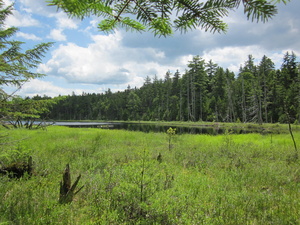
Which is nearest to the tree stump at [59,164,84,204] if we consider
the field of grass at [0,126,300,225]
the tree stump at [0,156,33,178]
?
the field of grass at [0,126,300,225]

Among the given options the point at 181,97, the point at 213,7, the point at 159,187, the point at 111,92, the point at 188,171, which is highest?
the point at 111,92

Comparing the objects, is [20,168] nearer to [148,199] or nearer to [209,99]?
[148,199]

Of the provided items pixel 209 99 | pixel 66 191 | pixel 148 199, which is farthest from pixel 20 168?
pixel 209 99

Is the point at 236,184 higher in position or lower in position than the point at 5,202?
lower

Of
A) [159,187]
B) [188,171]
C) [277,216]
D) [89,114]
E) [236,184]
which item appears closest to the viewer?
[277,216]

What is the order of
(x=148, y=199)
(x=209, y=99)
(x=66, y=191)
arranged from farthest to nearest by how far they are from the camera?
1. (x=209, y=99)
2. (x=66, y=191)
3. (x=148, y=199)

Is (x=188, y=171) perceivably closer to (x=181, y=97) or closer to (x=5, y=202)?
(x=5, y=202)

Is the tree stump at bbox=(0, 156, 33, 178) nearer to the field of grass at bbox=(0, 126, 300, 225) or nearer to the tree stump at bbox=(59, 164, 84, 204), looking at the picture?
the field of grass at bbox=(0, 126, 300, 225)

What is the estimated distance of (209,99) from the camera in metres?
61.9

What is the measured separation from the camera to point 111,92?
116 metres

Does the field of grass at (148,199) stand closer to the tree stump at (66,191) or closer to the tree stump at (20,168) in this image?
the tree stump at (66,191)

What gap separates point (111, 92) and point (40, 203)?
114710 millimetres

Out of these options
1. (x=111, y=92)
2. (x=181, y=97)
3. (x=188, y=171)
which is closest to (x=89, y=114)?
(x=111, y=92)

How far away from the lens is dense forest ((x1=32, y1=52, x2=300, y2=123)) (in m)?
45.7
